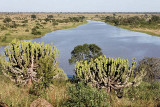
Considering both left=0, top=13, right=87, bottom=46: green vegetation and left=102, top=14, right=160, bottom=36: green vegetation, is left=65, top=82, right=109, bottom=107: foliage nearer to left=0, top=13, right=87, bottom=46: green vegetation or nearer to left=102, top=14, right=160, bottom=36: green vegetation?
left=0, top=13, right=87, bottom=46: green vegetation

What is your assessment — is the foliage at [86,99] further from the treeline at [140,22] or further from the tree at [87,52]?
the treeline at [140,22]

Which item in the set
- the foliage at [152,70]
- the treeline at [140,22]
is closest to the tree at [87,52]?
the foliage at [152,70]

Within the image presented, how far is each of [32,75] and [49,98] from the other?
4870 mm

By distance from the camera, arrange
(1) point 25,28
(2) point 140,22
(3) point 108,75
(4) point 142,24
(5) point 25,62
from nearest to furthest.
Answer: (5) point 25,62 < (3) point 108,75 < (1) point 25,28 < (4) point 142,24 < (2) point 140,22

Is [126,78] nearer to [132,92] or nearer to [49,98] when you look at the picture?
[132,92]

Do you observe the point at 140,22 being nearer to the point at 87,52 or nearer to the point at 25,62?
the point at 87,52

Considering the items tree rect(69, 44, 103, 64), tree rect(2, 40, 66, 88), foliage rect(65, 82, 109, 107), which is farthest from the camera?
tree rect(69, 44, 103, 64)

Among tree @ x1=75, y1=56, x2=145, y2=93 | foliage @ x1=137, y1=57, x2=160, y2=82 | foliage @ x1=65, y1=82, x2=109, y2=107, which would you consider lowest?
foliage @ x1=137, y1=57, x2=160, y2=82

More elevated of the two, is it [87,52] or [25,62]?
[25,62]

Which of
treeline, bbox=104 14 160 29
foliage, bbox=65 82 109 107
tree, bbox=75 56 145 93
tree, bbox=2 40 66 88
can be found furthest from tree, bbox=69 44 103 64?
treeline, bbox=104 14 160 29

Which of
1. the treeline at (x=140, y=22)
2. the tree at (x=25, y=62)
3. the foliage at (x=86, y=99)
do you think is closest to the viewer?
the foliage at (x=86, y=99)

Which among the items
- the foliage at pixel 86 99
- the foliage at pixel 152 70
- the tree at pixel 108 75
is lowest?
the foliage at pixel 152 70

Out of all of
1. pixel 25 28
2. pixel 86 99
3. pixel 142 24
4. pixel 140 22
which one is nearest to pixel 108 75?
pixel 86 99

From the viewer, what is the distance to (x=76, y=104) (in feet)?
23.4
